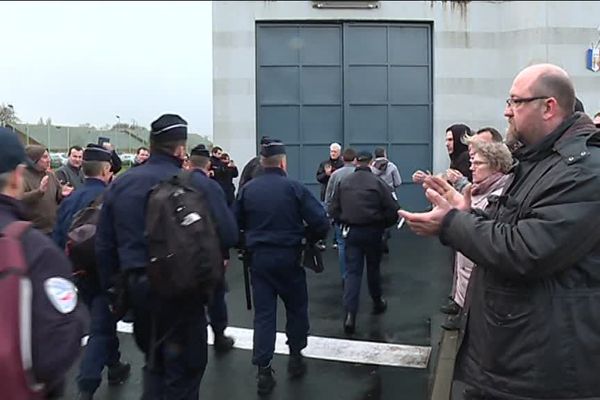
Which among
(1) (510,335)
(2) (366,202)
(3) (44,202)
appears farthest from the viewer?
(2) (366,202)

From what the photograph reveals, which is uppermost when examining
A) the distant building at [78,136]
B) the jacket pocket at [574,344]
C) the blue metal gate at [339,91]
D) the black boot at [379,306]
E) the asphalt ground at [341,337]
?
the blue metal gate at [339,91]

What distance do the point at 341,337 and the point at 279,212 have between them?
2.16 m

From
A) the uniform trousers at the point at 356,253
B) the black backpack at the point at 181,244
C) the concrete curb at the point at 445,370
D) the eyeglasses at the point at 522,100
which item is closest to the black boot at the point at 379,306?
the uniform trousers at the point at 356,253

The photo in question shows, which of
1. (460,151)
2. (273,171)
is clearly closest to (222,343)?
(273,171)

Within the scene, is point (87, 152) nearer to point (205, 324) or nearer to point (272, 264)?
point (272, 264)

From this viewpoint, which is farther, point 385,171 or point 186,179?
point 385,171

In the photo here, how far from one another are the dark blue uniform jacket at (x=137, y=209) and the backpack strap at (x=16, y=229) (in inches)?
70.9

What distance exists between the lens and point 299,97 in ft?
56.2

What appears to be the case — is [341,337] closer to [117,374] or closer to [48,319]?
[117,374]

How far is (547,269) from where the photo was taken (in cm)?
231

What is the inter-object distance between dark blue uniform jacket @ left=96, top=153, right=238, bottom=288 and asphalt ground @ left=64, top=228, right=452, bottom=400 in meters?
0.80

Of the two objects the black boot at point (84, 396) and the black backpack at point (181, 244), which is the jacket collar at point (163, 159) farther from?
the black boot at point (84, 396)

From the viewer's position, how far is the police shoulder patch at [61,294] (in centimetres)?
210

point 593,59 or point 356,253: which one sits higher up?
point 593,59
